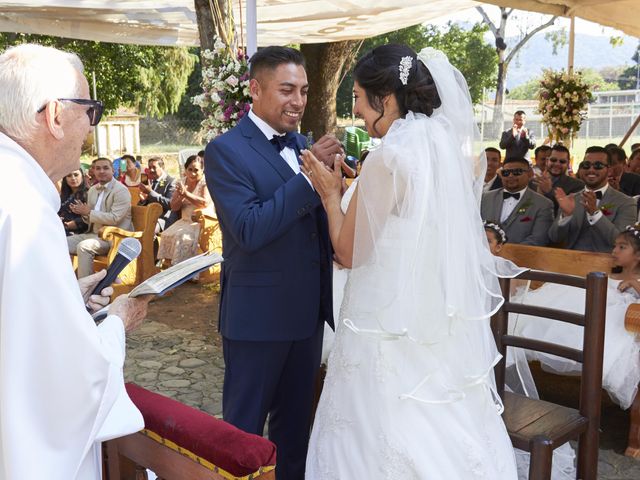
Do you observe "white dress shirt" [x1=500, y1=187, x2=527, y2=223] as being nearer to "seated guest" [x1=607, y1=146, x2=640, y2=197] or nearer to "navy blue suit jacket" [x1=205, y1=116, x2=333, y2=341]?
"seated guest" [x1=607, y1=146, x2=640, y2=197]

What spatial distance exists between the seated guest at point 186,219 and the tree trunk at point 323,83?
3.07 meters

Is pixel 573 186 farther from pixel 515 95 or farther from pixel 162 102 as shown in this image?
pixel 515 95

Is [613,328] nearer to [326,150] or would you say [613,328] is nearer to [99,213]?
[326,150]

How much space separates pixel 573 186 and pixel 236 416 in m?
5.48

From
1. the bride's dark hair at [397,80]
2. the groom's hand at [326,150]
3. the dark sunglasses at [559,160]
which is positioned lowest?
the dark sunglasses at [559,160]

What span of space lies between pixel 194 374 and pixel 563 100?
5.71 meters

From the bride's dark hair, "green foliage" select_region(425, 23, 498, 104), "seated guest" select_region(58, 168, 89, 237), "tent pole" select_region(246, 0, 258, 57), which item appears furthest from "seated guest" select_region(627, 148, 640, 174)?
"green foliage" select_region(425, 23, 498, 104)

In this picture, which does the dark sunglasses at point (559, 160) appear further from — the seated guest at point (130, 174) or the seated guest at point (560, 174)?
the seated guest at point (130, 174)

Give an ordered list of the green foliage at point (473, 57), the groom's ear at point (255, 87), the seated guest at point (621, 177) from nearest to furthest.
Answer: the groom's ear at point (255, 87)
the seated guest at point (621, 177)
the green foliage at point (473, 57)

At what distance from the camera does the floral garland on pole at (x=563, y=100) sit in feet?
28.1

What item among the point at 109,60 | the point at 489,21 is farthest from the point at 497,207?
the point at 489,21

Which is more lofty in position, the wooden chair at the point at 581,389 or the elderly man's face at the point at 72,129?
the elderly man's face at the point at 72,129

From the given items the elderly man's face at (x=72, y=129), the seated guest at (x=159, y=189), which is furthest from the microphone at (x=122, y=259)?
the seated guest at (x=159, y=189)

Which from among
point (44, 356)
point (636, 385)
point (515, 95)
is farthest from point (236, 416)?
point (515, 95)
